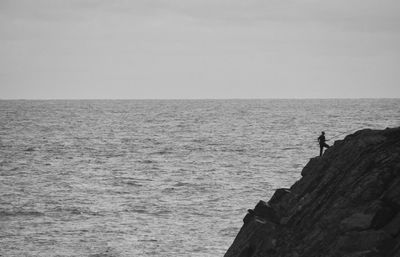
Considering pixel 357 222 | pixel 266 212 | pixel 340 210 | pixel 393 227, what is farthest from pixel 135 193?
pixel 393 227

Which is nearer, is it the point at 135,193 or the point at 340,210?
the point at 340,210

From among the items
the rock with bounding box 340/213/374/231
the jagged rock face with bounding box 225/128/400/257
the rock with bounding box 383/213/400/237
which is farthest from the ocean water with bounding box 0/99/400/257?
the rock with bounding box 383/213/400/237

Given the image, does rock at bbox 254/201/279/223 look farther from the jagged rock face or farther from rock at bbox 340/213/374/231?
rock at bbox 340/213/374/231

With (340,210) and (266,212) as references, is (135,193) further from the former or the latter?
(340,210)

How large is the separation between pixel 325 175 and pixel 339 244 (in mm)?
4804

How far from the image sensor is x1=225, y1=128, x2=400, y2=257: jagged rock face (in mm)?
15703

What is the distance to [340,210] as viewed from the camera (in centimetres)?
1753

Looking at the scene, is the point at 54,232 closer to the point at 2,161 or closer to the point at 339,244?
the point at 339,244

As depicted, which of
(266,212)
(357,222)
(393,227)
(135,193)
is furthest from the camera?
(135,193)

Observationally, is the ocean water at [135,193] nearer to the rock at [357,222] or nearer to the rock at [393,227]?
the rock at [357,222]

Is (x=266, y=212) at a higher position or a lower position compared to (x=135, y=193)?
higher

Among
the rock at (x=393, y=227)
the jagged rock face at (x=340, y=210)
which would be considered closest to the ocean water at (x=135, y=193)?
the jagged rock face at (x=340, y=210)

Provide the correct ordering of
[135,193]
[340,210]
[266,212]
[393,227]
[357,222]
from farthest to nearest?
[135,193] < [266,212] < [340,210] < [357,222] < [393,227]

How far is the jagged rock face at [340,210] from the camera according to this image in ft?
51.5
